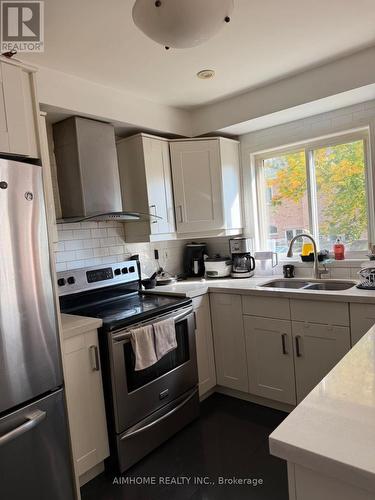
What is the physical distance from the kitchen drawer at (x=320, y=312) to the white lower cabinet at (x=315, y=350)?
0.11 ft

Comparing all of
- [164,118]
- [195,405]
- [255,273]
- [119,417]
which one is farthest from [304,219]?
[119,417]

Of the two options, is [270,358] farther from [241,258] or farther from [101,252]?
[101,252]

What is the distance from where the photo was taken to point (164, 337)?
2.23m

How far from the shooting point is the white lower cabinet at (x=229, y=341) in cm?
271

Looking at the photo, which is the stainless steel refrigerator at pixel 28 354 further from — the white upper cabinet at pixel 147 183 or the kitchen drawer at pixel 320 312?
the kitchen drawer at pixel 320 312

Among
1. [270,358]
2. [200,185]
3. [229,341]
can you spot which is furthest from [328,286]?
[200,185]

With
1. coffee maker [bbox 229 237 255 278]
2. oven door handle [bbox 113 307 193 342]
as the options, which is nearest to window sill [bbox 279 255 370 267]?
coffee maker [bbox 229 237 255 278]

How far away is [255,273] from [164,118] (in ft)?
5.16

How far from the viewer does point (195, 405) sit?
8.34 feet

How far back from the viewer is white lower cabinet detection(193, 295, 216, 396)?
2707 millimetres

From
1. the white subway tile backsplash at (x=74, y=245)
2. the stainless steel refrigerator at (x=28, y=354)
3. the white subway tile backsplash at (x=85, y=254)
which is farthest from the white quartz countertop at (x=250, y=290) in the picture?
the stainless steel refrigerator at (x=28, y=354)

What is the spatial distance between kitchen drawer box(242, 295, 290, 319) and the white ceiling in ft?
5.19

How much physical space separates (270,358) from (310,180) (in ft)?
4.96

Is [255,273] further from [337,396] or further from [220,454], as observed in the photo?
[337,396]
